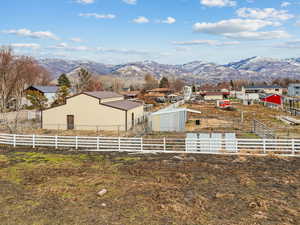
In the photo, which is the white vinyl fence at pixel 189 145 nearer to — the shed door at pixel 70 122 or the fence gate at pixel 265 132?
the fence gate at pixel 265 132

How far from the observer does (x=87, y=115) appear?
30.3 metres

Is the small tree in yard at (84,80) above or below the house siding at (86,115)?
above

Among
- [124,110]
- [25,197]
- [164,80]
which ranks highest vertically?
[164,80]

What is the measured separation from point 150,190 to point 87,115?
20537 millimetres

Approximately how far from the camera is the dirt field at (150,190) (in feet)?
28.8

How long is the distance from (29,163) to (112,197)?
803cm

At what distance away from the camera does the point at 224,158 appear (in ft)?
56.9

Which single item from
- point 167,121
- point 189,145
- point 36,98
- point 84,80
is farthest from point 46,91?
point 189,145

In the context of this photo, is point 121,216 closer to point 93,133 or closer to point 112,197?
point 112,197

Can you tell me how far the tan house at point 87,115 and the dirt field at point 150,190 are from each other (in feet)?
40.5

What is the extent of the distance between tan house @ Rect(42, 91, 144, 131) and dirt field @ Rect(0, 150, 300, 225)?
12.4 metres

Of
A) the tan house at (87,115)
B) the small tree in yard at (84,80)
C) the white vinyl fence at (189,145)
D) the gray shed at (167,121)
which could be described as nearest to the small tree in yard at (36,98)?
the tan house at (87,115)

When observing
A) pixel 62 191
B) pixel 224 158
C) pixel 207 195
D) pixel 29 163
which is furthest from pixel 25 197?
pixel 224 158

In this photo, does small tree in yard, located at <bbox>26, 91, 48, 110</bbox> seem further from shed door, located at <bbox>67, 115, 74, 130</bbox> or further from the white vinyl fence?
the white vinyl fence
